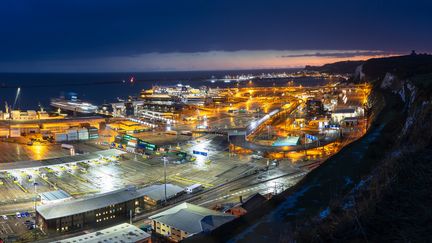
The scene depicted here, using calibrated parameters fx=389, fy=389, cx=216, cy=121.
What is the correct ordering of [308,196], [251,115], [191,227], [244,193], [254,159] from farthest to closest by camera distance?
[251,115], [254,159], [244,193], [191,227], [308,196]

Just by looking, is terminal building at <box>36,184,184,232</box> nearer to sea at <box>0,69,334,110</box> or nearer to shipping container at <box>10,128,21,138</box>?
shipping container at <box>10,128,21,138</box>

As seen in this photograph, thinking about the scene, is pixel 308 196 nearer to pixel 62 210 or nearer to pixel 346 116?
pixel 62 210

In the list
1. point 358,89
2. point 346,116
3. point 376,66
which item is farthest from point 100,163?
point 376,66

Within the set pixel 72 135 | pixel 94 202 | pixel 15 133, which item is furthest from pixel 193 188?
pixel 15 133

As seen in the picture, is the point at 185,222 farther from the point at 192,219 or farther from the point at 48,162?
the point at 48,162

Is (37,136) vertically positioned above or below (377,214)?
below

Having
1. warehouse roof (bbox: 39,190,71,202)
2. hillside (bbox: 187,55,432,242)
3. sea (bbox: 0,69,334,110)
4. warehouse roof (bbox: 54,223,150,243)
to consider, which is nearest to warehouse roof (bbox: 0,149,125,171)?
warehouse roof (bbox: 39,190,71,202)
